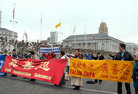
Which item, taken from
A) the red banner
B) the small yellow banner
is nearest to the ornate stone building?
the red banner

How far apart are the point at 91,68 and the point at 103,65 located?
0.58m

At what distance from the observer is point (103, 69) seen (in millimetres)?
6516

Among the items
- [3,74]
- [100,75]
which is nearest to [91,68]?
[100,75]

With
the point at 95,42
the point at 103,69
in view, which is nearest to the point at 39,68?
the point at 103,69

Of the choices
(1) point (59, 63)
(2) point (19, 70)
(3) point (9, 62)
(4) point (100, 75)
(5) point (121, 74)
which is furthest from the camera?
(3) point (9, 62)

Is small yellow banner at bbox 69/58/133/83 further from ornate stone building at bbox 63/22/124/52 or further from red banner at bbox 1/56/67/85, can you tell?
ornate stone building at bbox 63/22/124/52

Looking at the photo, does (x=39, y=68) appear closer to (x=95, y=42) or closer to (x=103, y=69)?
(x=103, y=69)

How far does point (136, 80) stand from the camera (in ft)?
16.1

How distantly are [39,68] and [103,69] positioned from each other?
3514mm

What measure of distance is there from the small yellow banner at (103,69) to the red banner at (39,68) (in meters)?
0.73

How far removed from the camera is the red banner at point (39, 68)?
7.22 meters

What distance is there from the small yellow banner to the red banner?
28.8 inches

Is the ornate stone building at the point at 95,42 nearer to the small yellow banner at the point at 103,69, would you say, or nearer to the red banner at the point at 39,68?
the red banner at the point at 39,68

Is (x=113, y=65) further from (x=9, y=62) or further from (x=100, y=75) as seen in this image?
(x=9, y=62)
